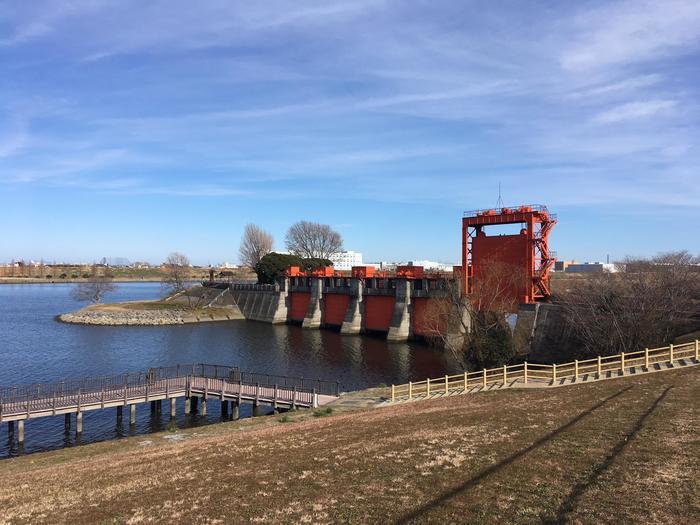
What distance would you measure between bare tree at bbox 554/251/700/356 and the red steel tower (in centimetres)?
693

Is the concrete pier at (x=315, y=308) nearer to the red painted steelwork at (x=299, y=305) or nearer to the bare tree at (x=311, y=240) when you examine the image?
the red painted steelwork at (x=299, y=305)

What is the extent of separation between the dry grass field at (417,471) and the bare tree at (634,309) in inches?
686

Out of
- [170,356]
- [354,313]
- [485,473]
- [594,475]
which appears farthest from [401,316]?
[594,475]

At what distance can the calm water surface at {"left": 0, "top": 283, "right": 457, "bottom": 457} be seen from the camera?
119 feet

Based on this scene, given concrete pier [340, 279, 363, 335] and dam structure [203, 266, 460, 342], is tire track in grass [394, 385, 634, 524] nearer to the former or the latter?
dam structure [203, 266, 460, 342]

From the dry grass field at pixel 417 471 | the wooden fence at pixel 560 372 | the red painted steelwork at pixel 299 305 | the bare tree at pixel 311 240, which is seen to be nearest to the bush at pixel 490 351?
the wooden fence at pixel 560 372

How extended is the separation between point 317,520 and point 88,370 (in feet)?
157

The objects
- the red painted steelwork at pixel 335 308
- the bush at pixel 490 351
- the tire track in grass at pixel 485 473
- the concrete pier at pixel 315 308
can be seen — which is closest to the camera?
the tire track in grass at pixel 485 473

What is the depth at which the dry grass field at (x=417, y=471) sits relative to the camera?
11.8m

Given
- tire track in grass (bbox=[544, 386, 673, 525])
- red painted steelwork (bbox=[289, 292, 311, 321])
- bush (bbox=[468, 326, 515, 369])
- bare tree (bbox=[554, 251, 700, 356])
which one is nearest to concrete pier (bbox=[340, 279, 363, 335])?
red painted steelwork (bbox=[289, 292, 311, 321])

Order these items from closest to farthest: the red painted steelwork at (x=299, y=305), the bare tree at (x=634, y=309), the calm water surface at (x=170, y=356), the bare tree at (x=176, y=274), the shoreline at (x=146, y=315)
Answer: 1. the calm water surface at (x=170, y=356)
2. the bare tree at (x=634, y=309)
3. the shoreline at (x=146, y=315)
4. the red painted steelwork at (x=299, y=305)
5. the bare tree at (x=176, y=274)

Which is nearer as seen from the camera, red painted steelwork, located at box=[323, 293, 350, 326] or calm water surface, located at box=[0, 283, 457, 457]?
calm water surface, located at box=[0, 283, 457, 457]

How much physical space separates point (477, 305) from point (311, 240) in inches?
3499

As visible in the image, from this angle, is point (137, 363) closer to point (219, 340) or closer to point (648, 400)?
point (219, 340)
